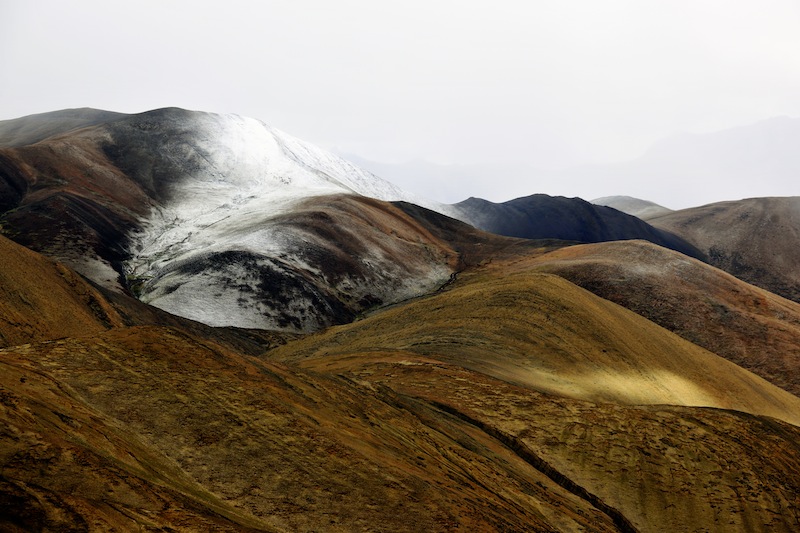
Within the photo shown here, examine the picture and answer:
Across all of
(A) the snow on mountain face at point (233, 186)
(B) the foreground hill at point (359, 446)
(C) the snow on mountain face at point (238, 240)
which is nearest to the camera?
(B) the foreground hill at point (359, 446)

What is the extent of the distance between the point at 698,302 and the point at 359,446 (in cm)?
4971

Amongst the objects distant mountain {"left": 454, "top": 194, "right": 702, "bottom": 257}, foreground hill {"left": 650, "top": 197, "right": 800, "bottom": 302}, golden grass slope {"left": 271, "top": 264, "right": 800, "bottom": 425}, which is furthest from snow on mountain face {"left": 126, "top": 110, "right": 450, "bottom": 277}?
foreground hill {"left": 650, "top": 197, "right": 800, "bottom": 302}

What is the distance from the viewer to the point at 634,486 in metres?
16.9

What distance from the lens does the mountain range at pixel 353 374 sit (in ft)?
31.2

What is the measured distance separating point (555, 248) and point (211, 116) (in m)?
58.6

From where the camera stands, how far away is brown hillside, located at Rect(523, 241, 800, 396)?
163ft

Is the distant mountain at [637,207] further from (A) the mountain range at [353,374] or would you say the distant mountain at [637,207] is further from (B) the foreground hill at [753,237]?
(A) the mountain range at [353,374]

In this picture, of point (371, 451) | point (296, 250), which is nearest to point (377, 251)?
point (296, 250)

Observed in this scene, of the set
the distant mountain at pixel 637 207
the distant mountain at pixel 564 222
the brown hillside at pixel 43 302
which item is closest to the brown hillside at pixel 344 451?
the brown hillside at pixel 43 302

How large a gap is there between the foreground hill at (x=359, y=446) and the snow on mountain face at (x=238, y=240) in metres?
27.7

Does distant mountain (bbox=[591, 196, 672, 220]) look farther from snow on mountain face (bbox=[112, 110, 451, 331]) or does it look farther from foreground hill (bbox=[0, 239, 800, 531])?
foreground hill (bbox=[0, 239, 800, 531])

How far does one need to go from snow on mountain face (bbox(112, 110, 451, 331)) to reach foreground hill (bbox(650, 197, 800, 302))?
57546 mm

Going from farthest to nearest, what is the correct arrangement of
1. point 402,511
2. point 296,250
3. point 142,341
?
point 296,250 → point 142,341 → point 402,511

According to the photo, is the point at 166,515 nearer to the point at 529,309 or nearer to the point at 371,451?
the point at 371,451
